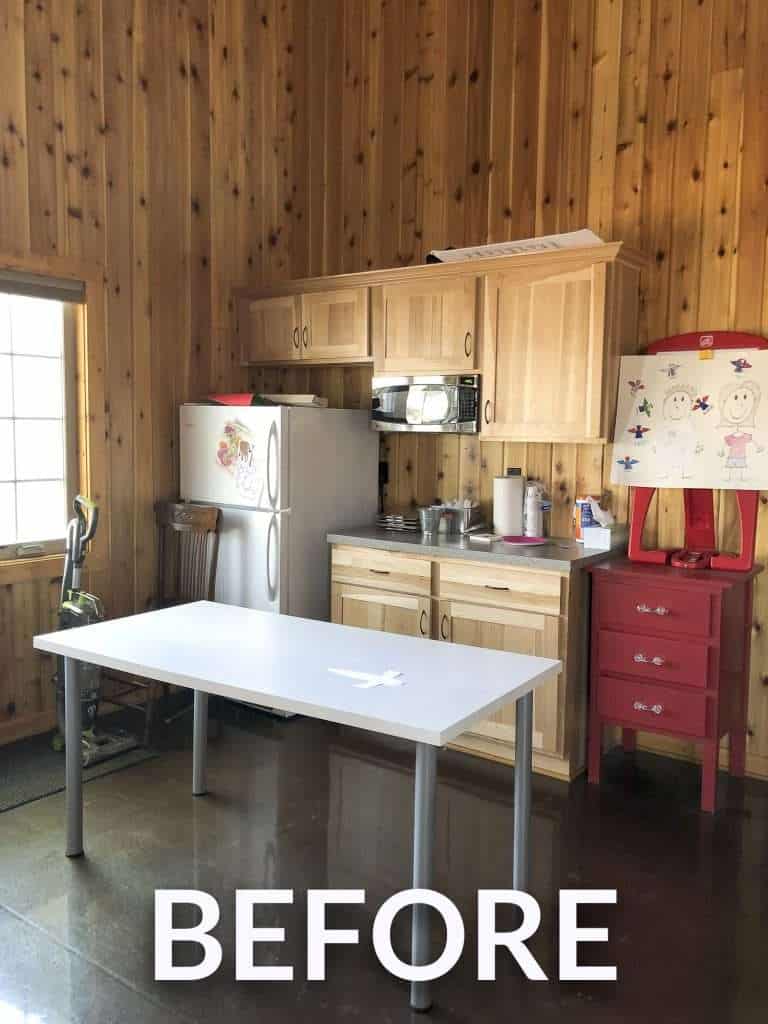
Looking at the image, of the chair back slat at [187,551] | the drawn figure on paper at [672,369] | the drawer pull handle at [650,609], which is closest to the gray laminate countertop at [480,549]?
the drawer pull handle at [650,609]

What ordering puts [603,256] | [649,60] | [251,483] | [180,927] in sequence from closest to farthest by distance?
[180,927] < [603,256] < [649,60] < [251,483]

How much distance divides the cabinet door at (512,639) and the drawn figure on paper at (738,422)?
92 centimetres

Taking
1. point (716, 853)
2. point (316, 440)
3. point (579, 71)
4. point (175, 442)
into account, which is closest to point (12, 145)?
point (175, 442)

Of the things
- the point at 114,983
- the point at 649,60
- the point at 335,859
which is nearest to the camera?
the point at 114,983

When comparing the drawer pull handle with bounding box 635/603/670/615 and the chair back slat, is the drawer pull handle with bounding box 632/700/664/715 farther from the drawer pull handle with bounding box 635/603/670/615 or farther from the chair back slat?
the chair back slat

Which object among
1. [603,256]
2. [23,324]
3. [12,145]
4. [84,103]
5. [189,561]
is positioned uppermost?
[84,103]

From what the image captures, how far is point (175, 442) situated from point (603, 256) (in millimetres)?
2231

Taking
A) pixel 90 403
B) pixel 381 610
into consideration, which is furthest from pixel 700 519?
pixel 90 403

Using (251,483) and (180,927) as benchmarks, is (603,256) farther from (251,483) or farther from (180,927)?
(180,927)

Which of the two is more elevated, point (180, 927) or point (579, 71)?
point (579, 71)

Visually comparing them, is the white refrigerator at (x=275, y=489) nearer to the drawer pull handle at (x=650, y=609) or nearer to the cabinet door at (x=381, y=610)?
the cabinet door at (x=381, y=610)

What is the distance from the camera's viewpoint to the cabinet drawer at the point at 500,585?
344cm

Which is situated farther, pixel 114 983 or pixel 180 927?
pixel 180 927

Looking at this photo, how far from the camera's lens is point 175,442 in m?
4.43
